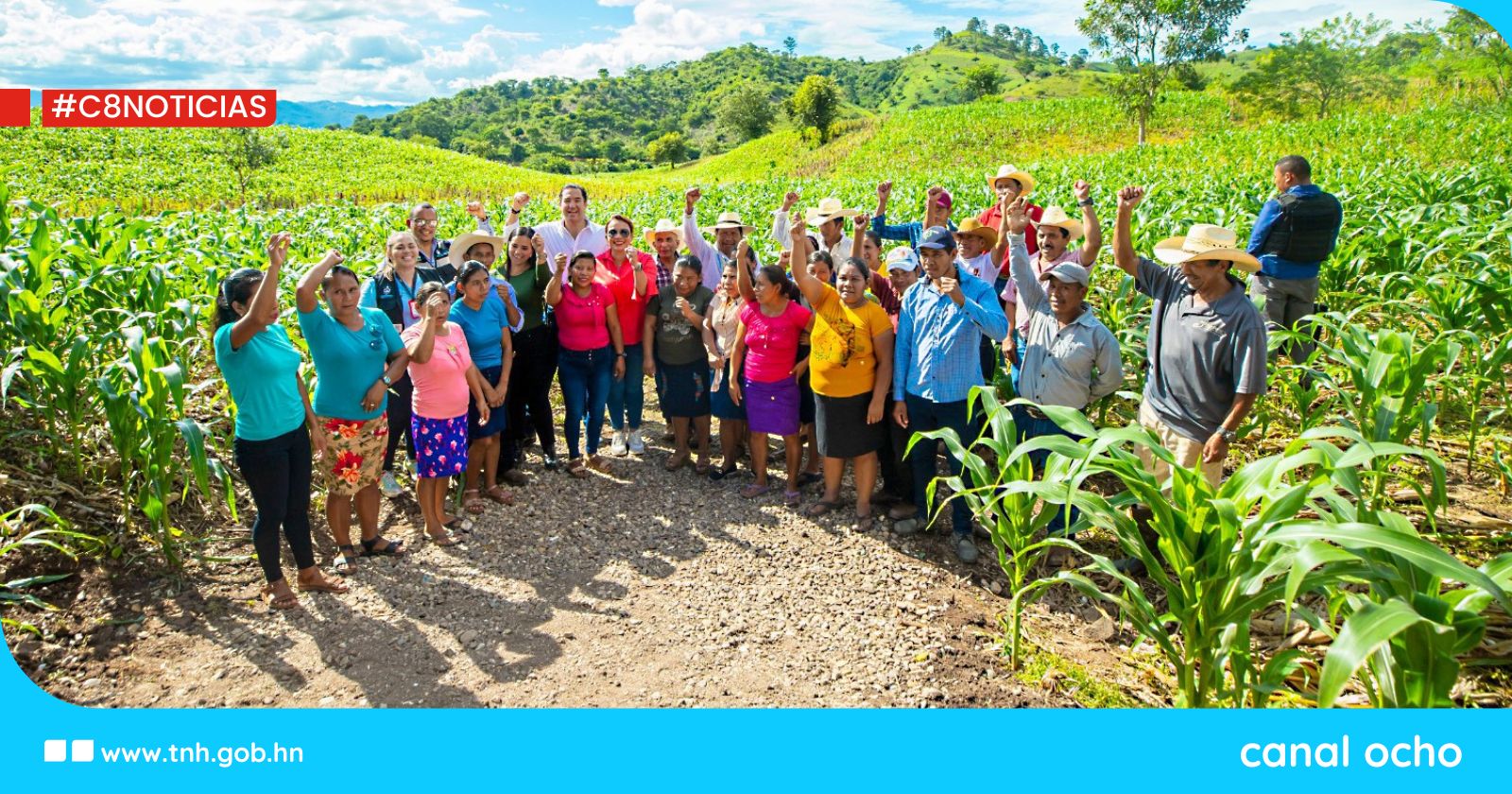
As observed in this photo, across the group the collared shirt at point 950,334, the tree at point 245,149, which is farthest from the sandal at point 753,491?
the tree at point 245,149

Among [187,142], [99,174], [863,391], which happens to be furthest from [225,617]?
[187,142]

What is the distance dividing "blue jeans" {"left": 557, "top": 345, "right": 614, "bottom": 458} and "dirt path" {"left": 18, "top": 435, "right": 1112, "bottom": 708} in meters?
0.98

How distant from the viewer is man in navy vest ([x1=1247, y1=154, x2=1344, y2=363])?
516cm

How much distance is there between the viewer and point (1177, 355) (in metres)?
3.55

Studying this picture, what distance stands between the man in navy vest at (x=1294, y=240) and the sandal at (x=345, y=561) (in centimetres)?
538

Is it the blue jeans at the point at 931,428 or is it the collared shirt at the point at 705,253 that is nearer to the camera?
the blue jeans at the point at 931,428

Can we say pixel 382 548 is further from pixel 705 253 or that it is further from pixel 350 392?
pixel 705 253

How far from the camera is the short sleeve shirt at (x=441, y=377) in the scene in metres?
4.28

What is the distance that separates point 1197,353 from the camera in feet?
11.3

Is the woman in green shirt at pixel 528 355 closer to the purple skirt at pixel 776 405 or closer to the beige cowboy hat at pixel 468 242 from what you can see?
the beige cowboy hat at pixel 468 242

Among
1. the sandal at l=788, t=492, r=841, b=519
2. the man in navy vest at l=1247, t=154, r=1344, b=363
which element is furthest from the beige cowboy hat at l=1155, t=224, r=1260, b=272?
the sandal at l=788, t=492, r=841, b=519

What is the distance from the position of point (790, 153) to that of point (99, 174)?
2880 cm

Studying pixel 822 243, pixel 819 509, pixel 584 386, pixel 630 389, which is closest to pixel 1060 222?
pixel 822 243

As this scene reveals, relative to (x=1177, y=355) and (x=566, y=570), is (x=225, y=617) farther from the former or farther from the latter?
(x=1177, y=355)
